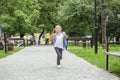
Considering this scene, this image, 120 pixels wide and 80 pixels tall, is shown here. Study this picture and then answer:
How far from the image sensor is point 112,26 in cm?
5162

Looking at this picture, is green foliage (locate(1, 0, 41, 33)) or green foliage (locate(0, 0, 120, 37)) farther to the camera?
green foliage (locate(1, 0, 41, 33))

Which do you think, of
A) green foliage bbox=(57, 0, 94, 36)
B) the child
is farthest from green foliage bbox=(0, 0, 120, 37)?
the child

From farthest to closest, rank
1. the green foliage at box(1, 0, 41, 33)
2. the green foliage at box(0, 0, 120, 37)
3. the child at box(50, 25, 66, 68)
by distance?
the green foliage at box(1, 0, 41, 33) < the green foliage at box(0, 0, 120, 37) < the child at box(50, 25, 66, 68)

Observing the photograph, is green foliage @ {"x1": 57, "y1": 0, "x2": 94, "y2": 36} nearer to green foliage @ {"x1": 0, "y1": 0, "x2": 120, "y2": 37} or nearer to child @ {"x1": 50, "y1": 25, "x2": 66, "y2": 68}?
green foliage @ {"x1": 0, "y1": 0, "x2": 120, "y2": 37}

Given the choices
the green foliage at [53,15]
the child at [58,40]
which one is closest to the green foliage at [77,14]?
the green foliage at [53,15]

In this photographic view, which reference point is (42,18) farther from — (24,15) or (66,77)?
(66,77)

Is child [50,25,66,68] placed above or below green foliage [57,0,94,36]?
below

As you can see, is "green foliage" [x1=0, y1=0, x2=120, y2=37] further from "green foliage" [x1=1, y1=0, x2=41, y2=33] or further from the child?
the child

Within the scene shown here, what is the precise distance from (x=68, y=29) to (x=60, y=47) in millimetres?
40852

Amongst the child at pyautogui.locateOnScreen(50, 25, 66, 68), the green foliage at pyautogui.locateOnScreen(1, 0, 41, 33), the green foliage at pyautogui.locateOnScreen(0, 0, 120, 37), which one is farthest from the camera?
the green foliage at pyautogui.locateOnScreen(1, 0, 41, 33)

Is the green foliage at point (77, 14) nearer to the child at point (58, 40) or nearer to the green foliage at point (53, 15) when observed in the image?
the green foliage at point (53, 15)

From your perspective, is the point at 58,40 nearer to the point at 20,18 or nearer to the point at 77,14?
the point at 77,14

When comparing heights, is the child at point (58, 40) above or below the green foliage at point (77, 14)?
below

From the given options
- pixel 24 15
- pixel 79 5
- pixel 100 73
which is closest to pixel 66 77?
pixel 100 73
